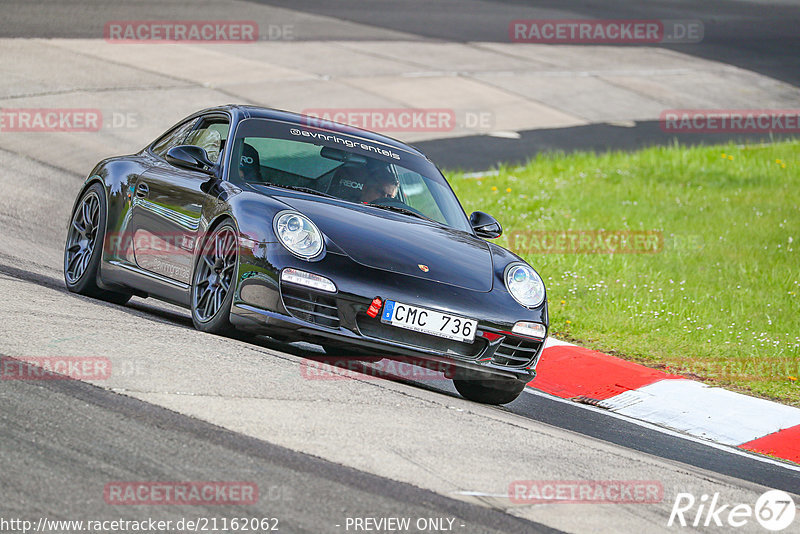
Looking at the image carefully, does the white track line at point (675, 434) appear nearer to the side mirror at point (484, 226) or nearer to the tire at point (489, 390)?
the tire at point (489, 390)

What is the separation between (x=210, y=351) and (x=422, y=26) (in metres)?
22.4

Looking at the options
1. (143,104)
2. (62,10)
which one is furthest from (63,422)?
(62,10)

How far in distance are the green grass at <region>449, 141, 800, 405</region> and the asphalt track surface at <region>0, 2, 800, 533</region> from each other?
198cm

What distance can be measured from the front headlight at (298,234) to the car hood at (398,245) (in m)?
0.09

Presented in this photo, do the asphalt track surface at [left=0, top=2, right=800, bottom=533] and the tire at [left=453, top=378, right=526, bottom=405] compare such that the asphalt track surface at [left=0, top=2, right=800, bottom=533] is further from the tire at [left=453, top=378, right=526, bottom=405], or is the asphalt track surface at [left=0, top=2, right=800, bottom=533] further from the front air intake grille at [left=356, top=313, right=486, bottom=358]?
the front air intake grille at [left=356, top=313, right=486, bottom=358]

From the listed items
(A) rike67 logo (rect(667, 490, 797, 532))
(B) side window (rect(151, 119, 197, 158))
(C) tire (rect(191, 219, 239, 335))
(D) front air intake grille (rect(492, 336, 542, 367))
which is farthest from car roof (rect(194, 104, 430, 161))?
(A) rike67 logo (rect(667, 490, 797, 532))

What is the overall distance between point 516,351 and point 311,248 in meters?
1.32

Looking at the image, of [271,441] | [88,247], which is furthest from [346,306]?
[88,247]

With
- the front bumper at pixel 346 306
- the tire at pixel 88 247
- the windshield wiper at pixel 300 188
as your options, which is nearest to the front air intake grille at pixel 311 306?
the front bumper at pixel 346 306

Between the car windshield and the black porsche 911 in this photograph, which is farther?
the car windshield

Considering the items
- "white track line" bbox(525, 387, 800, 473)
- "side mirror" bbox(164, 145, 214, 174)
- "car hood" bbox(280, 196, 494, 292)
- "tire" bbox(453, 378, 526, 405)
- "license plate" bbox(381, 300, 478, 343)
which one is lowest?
"white track line" bbox(525, 387, 800, 473)

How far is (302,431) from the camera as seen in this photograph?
16.2 ft

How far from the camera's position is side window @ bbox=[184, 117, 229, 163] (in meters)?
7.73

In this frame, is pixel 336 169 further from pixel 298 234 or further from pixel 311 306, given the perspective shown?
pixel 311 306
